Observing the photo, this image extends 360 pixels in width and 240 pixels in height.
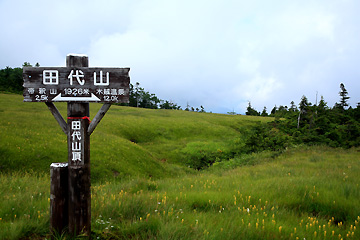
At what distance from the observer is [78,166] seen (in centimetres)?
480

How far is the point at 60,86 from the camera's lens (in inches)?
195

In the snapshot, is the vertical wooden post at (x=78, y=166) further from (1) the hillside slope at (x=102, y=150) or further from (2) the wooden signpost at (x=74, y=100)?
(1) the hillside slope at (x=102, y=150)

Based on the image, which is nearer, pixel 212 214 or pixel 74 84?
pixel 74 84

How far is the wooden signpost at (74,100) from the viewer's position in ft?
15.6

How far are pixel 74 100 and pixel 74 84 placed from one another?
1.19 feet

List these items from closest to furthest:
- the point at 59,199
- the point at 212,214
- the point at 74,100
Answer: the point at 59,199, the point at 74,100, the point at 212,214

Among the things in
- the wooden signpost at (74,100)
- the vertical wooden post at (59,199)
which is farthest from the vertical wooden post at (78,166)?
the vertical wooden post at (59,199)

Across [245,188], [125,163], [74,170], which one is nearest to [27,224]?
[74,170]

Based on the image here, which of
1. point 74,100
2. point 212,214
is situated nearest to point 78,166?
point 74,100

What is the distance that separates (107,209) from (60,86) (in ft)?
9.91

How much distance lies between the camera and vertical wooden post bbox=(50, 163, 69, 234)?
184 inches

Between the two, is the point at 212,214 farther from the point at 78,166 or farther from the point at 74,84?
the point at 74,84

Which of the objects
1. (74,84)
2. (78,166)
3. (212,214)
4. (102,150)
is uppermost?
(74,84)

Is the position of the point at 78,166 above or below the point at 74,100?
below
